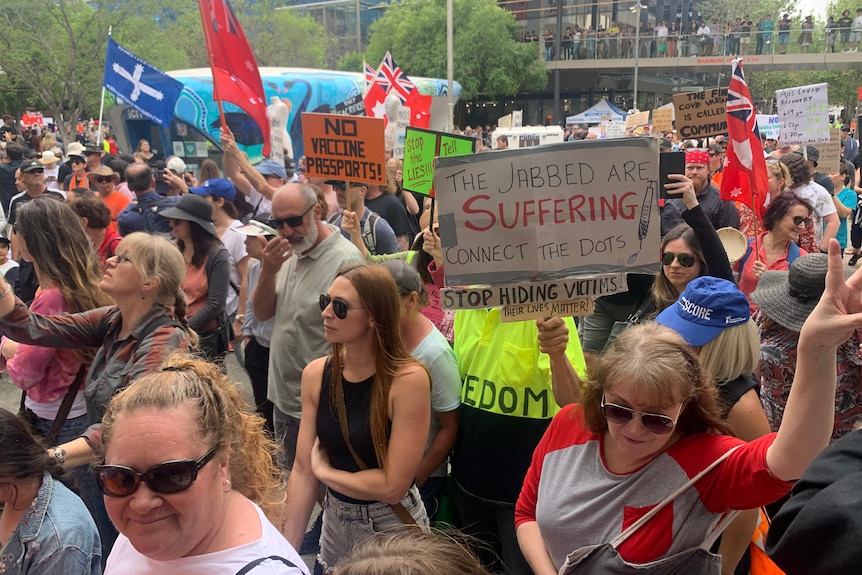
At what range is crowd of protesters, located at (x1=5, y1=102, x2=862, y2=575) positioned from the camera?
1646 millimetres

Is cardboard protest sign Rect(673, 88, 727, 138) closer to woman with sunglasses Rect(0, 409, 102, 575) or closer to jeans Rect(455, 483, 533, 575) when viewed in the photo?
jeans Rect(455, 483, 533, 575)

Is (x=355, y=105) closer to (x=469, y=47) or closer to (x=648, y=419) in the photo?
(x=648, y=419)

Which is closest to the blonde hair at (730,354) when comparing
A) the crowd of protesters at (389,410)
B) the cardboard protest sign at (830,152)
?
the crowd of protesters at (389,410)

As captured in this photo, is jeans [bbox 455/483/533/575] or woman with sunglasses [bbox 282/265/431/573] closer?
woman with sunglasses [bbox 282/265/431/573]

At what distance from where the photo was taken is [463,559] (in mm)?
1380

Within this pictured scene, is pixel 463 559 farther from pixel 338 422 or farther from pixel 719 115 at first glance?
pixel 719 115

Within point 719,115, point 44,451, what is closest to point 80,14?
point 719,115

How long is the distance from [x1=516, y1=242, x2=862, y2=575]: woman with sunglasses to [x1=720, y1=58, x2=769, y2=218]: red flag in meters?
3.89

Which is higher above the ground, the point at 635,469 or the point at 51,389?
the point at 635,469

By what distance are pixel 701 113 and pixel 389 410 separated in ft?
19.5

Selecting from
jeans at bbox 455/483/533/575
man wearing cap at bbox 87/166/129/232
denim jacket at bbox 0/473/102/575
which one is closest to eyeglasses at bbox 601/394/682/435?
jeans at bbox 455/483/533/575

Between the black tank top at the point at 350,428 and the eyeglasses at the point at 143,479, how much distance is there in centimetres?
93

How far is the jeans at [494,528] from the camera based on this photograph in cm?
273

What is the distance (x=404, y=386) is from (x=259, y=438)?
60 cm
